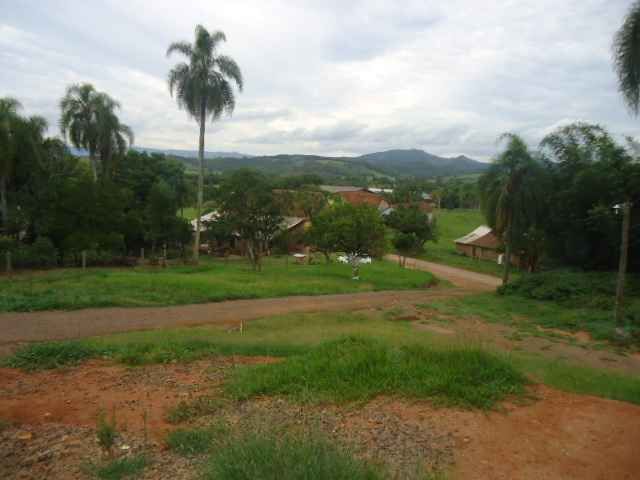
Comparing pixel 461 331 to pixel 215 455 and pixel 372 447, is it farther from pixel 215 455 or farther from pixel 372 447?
pixel 215 455

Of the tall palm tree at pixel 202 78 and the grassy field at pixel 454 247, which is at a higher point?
the tall palm tree at pixel 202 78

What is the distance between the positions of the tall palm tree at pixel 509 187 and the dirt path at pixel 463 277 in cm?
528

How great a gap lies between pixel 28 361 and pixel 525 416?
9023 millimetres

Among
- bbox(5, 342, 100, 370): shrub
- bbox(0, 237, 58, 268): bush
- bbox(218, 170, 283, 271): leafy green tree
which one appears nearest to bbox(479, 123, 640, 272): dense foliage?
bbox(218, 170, 283, 271): leafy green tree

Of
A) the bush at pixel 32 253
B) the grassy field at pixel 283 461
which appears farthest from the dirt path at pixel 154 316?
the bush at pixel 32 253

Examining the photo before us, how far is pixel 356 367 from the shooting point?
7.09 meters

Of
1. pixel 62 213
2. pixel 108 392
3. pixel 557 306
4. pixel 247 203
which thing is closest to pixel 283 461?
pixel 108 392

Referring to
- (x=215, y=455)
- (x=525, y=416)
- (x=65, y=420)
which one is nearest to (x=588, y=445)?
(x=525, y=416)

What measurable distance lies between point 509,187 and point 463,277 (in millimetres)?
10965

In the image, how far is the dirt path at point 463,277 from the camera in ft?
89.4

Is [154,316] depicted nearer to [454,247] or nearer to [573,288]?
[573,288]

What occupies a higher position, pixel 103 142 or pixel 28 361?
pixel 103 142

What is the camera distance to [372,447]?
4.94m

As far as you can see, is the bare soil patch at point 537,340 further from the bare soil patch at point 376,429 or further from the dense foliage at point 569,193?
the dense foliage at point 569,193
